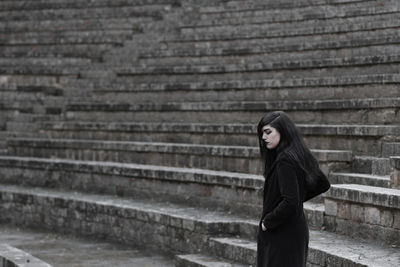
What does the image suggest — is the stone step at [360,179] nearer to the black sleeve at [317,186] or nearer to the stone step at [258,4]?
the black sleeve at [317,186]

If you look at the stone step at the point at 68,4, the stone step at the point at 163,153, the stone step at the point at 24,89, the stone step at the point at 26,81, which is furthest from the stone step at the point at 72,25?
the stone step at the point at 163,153

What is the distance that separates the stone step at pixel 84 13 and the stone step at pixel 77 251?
6.77 meters

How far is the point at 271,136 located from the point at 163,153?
232 inches

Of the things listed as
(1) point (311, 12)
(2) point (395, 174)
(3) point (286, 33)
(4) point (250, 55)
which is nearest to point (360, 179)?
(2) point (395, 174)

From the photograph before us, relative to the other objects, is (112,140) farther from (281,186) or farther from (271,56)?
(281,186)

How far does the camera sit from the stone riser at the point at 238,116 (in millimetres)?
9180

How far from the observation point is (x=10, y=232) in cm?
1098

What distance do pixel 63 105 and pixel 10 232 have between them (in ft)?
10.7

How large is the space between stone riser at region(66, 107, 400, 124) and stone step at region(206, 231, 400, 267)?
7.90 ft

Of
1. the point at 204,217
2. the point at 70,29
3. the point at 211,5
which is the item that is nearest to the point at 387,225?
the point at 204,217

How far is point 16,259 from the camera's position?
748 cm

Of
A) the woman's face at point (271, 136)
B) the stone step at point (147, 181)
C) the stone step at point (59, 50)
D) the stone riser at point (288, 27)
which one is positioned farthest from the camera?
the stone step at point (59, 50)

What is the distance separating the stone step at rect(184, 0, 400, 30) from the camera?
1259 centimetres

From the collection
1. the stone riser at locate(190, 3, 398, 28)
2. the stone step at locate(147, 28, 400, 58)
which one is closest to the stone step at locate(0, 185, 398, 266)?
the stone step at locate(147, 28, 400, 58)
